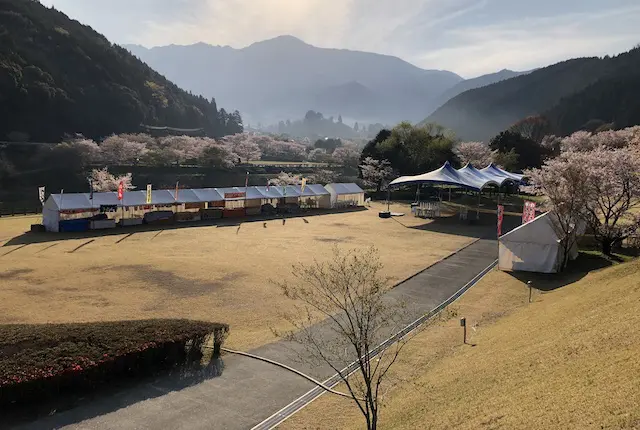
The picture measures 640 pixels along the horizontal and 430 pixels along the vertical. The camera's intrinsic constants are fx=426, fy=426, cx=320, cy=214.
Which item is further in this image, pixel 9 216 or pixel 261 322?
pixel 9 216

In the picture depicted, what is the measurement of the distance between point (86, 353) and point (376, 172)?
173 feet

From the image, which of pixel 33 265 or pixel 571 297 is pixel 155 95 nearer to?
pixel 33 265

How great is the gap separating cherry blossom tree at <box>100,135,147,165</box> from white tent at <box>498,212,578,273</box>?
2691 inches

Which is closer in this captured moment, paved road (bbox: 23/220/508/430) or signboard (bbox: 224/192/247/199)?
paved road (bbox: 23/220/508/430)

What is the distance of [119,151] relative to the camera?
7381cm

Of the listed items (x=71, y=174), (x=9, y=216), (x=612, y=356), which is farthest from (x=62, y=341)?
(x=71, y=174)

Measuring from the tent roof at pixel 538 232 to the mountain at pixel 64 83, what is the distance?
87222 millimetres

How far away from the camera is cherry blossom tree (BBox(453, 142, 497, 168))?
6688cm

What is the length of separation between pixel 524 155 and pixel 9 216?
72.9 m

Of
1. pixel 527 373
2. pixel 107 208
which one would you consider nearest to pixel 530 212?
pixel 527 373

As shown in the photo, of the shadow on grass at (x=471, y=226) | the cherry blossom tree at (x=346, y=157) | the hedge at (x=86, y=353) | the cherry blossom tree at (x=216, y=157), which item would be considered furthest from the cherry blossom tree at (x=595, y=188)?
the cherry blossom tree at (x=346, y=157)

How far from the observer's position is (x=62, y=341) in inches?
411

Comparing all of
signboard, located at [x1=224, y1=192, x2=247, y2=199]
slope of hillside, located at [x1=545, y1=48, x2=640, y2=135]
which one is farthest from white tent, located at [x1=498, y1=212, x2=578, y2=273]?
slope of hillside, located at [x1=545, y1=48, x2=640, y2=135]

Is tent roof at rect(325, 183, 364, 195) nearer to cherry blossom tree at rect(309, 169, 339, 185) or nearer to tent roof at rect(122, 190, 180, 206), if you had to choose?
tent roof at rect(122, 190, 180, 206)
